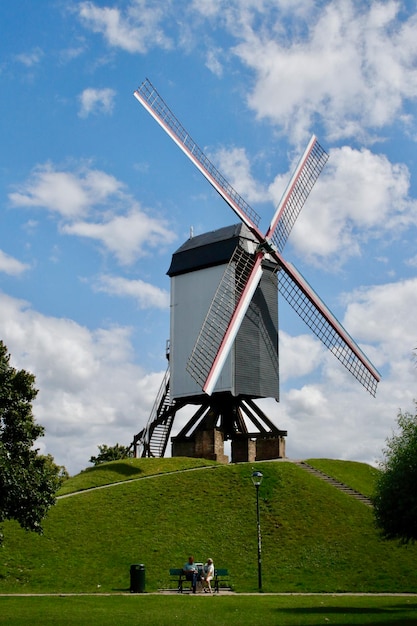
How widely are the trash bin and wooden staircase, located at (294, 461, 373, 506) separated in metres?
16.8

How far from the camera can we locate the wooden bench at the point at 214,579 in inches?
1122

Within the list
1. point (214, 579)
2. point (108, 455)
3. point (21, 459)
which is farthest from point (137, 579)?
point (108, 455)

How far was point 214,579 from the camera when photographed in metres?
29.4

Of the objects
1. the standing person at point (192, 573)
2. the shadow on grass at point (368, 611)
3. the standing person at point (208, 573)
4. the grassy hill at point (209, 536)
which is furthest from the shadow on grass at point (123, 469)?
the shadow on grass at point (368, 611)

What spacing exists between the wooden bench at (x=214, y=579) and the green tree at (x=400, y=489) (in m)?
6.76

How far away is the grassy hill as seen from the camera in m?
30.7

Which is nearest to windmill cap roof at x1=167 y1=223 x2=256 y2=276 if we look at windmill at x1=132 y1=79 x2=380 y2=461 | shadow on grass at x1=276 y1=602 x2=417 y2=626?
windmill at x1=132 y1=79 x2=380 y2=461

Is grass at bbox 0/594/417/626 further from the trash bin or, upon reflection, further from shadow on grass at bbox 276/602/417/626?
the trash bin

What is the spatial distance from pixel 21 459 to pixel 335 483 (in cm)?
2377

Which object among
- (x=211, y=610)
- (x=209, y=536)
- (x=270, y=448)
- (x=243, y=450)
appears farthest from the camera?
(x=243, y=450)

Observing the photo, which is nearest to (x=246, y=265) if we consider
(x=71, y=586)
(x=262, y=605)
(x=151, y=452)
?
(x=151, y=452)

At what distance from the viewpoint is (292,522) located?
1452 inches

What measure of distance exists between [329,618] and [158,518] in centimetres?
1917

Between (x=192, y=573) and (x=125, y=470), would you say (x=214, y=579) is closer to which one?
(x=192, y=573)
